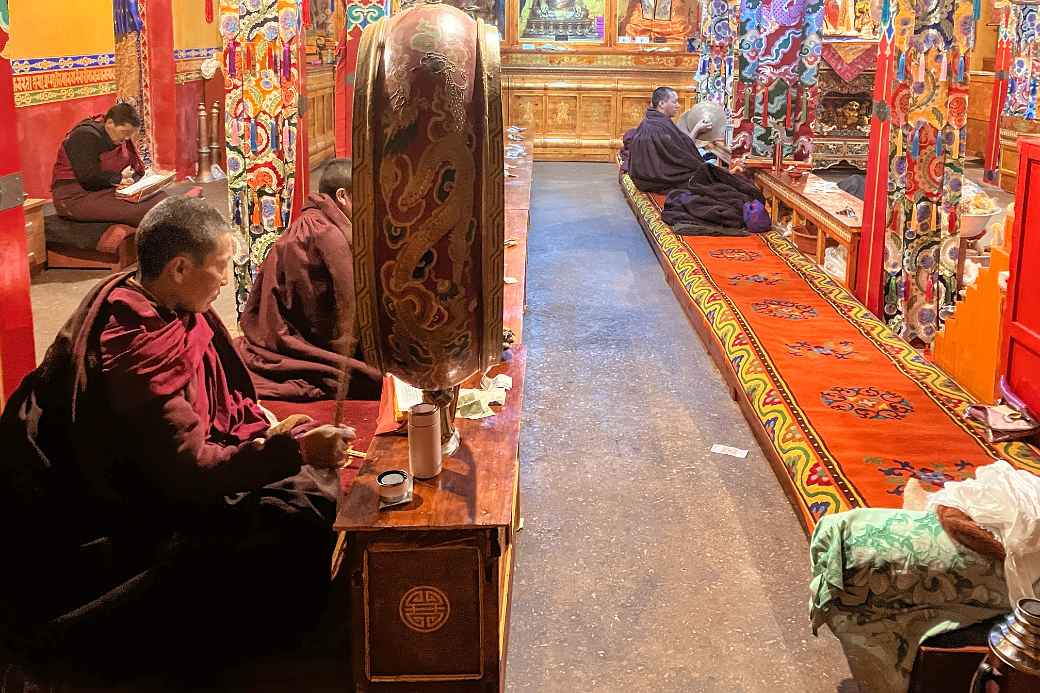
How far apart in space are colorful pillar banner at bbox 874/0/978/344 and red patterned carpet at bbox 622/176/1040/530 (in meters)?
0.29

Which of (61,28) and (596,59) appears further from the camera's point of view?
(596,59)

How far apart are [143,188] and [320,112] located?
6.60 metres

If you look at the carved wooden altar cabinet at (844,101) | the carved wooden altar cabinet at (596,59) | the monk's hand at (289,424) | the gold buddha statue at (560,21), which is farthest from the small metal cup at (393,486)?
the gold buddha statue at (560,21)

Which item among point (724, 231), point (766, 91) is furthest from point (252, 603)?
point (766, 91)

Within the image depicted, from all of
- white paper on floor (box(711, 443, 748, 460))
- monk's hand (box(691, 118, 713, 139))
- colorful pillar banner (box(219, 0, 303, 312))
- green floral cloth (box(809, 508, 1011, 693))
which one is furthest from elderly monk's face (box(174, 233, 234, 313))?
monk's hand (box(691, 118, 713, 139))

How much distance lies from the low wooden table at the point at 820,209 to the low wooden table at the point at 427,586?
462 cm

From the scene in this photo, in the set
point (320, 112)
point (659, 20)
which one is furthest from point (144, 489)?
point (659, 20)

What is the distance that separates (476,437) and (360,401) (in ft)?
3.65

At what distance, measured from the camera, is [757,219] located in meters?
8.55

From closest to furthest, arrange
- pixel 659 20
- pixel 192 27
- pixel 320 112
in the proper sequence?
pixel 192 27, pixel 320 112, pixel 659 20

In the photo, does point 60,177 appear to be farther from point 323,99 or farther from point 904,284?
point 323,99

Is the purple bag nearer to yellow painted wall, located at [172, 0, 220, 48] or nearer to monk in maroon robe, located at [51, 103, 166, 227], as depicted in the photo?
monk in maroon robe, located at [51, 103, 166, 227]

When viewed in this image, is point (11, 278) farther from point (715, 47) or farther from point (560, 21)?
point (560, 21)

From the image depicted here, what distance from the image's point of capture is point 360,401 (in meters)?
4.06
